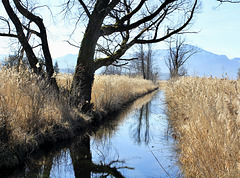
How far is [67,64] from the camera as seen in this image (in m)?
7.78

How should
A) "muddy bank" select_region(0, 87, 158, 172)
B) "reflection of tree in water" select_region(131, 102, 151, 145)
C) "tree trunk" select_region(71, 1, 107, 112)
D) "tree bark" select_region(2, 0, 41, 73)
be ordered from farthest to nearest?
"tree trunk" select_region(71, 1, 107, 112), "tree bark" select_region(2, 0, 41, 73), "reflection of tree in water" select_region(131, 102, 151, 145), "muddy bank" select_region(0, 87, 158, 172)

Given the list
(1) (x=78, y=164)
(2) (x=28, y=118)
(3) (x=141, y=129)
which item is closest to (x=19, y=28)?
(2) (x=28, y=118)

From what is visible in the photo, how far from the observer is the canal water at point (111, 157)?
3.75 meters

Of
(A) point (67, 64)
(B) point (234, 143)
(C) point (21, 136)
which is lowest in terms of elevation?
(C) point (21, 136)

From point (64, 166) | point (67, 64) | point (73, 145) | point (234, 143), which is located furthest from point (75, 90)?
point (234, 143)

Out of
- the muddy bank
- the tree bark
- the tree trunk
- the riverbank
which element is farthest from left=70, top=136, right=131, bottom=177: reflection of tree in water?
the tree bark

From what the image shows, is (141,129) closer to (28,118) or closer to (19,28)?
(28,118)

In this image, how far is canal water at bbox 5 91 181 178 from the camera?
3750mm

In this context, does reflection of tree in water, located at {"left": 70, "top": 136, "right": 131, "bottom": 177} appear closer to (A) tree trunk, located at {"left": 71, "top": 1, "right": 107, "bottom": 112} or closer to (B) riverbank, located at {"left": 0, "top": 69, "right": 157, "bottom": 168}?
(B) riverbank, located at {"left": 0, "top": 69, "right": 157, "bottom": 168}

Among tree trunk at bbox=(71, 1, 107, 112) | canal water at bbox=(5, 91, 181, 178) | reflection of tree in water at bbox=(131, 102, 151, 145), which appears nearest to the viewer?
canal water at bbox=(5, 91, 181, 178)

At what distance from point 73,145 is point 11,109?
167cm

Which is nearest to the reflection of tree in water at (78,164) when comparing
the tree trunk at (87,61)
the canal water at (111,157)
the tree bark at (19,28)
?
the canal water at (111,157)

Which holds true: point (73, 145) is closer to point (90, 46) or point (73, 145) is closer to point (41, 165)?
point (41, 165)

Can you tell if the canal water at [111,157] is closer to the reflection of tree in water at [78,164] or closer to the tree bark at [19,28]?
the reflection of tree in water at [78,164]
